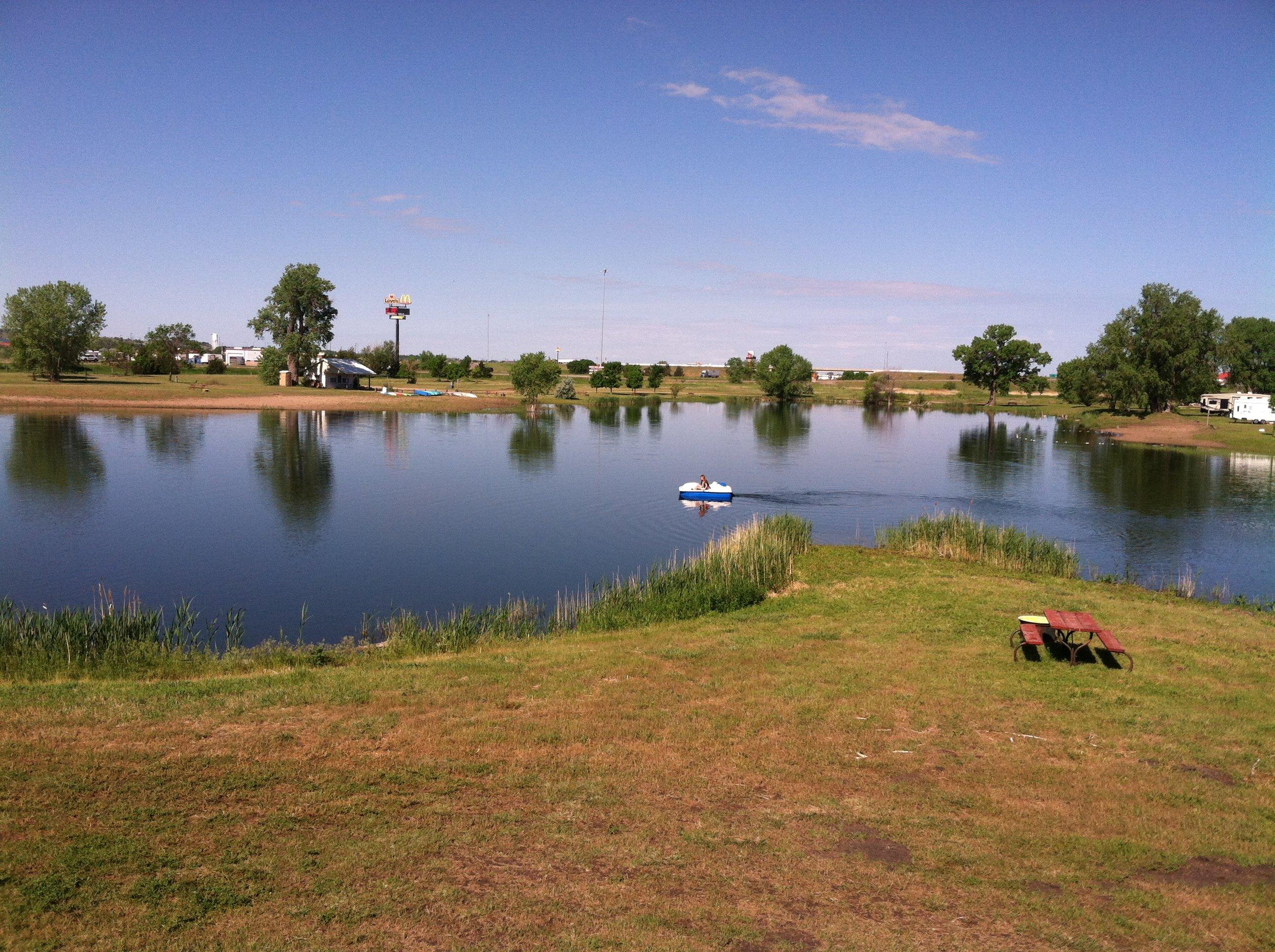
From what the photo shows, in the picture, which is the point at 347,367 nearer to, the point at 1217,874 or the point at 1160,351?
the point at 1160,351

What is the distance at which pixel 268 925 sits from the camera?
720cm

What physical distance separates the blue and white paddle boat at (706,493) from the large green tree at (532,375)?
70.5 meters

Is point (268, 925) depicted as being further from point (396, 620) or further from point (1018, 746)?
point (396, 620)

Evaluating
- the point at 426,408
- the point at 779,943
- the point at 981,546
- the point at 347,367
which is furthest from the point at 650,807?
the point at 347,367

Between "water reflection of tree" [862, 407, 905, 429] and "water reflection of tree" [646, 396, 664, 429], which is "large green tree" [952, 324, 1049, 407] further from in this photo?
"water reflection of tree" [646, 396, 664, 429]

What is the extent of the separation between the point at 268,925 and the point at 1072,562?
2784 centimetres

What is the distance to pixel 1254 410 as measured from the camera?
336 ft

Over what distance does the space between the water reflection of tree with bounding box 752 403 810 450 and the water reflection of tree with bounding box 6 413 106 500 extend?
180 feet

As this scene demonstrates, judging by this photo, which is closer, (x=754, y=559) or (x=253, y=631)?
(x=253, y=631)

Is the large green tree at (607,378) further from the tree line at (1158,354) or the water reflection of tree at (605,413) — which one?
the tree line at (1158,354)

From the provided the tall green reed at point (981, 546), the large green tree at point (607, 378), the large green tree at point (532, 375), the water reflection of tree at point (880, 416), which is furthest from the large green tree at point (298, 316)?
the tall green reed at point (981, 546)

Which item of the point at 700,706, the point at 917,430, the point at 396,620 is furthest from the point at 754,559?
the point at 917,430

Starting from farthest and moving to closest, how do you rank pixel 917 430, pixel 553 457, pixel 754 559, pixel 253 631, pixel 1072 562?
1. pixel 917 430
2. pixel 553 457
3. pixel 1072 562
4. pixel 754 559
5. pixel 253 631

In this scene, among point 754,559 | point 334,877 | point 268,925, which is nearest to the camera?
point 268,925
